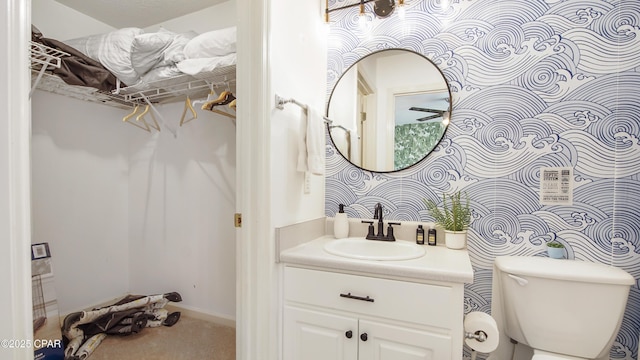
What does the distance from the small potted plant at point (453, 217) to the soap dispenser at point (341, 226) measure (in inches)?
18.6

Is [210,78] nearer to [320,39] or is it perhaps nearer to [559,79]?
[320,39]

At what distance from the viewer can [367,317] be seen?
1178 millimetres

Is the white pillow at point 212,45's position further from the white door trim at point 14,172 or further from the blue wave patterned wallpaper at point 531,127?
the white door trim at point 14,172

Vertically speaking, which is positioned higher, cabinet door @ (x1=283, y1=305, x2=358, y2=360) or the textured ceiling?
the textured ceiling

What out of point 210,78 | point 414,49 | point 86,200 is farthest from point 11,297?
point 86,200

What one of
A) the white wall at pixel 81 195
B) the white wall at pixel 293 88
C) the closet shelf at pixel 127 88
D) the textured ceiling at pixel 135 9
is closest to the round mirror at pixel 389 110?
the white wall at pixel 293 88

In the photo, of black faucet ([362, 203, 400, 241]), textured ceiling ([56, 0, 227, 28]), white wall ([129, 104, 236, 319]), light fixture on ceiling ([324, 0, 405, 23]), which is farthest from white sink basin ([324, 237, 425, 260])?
textured ceiling ([56, 0, 227, 28])

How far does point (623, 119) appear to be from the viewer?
1.33 m

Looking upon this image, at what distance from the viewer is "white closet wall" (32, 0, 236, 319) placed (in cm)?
211

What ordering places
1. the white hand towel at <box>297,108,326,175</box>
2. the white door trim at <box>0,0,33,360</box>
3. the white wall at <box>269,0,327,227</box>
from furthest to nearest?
the white hand towel at <box>297,108,326,175</box> < the white wall at <box>269,0,327,227</box> < the white door trim at <box>0,0,33,360</box>

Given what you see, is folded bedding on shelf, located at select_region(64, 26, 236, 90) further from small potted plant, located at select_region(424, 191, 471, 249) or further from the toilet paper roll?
the toilet paper roll

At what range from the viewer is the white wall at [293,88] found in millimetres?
1310

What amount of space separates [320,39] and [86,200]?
2.21 m

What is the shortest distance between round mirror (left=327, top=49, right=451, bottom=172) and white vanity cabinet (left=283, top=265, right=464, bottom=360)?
0.77 metres
